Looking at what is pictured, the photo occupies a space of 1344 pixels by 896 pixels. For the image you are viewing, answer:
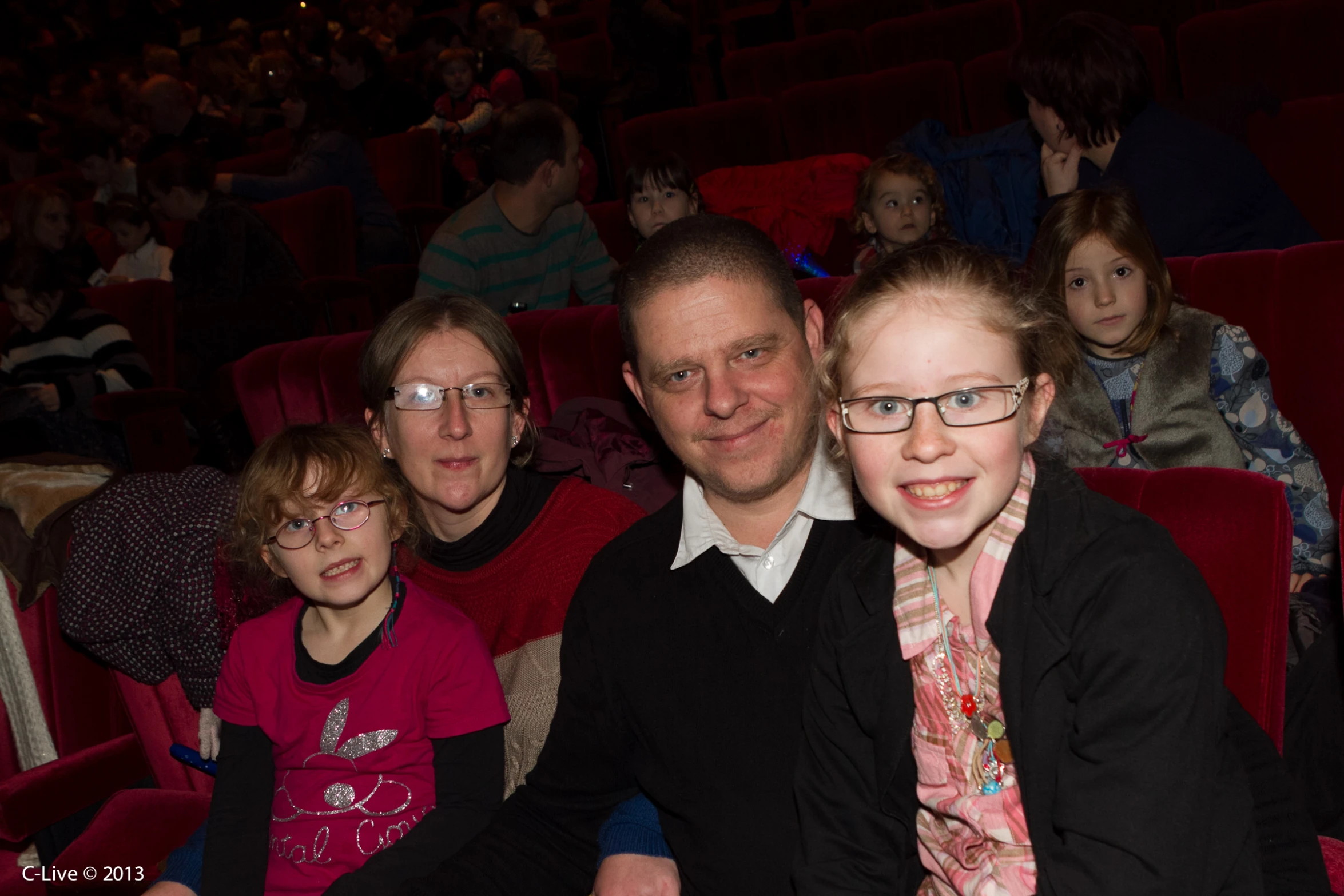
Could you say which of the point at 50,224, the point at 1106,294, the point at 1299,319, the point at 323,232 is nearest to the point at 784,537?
the point at 1106,294

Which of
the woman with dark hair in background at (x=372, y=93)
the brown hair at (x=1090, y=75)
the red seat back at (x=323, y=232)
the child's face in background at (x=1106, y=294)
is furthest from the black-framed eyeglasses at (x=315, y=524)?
the woman with dark hair in background at (x=372, y=93)

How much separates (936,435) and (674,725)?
56 cm

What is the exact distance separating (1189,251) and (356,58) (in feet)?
15.9

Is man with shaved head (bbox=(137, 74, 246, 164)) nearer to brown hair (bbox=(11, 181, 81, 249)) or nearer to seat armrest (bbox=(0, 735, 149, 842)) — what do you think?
brown hair (bbox=(11, 181, 81, 249))

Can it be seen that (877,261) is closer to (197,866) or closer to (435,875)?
(435,875)

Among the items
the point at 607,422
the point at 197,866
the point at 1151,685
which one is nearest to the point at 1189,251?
the point at 607,422

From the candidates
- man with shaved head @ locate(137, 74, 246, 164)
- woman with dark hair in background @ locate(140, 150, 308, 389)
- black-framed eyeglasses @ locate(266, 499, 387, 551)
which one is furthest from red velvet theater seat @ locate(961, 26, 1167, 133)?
man with shaved head @ locate(137, 74, 246, 164)

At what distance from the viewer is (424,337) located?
1704 millimetres

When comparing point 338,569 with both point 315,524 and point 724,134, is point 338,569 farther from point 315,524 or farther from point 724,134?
point 724,134

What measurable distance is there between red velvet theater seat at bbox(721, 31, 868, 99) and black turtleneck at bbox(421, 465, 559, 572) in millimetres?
3828

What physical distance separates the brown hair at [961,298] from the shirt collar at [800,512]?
0.76 feet

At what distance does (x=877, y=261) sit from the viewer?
1.15 m

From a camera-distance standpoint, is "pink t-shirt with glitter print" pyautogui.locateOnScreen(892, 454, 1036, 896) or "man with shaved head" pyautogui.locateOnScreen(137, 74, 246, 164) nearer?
"pink t-shirt with glitter print" pyautogui.locateOnScreen(892, 454, 1036, 896)

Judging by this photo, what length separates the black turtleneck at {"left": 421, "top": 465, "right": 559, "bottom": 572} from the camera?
1.68 m
